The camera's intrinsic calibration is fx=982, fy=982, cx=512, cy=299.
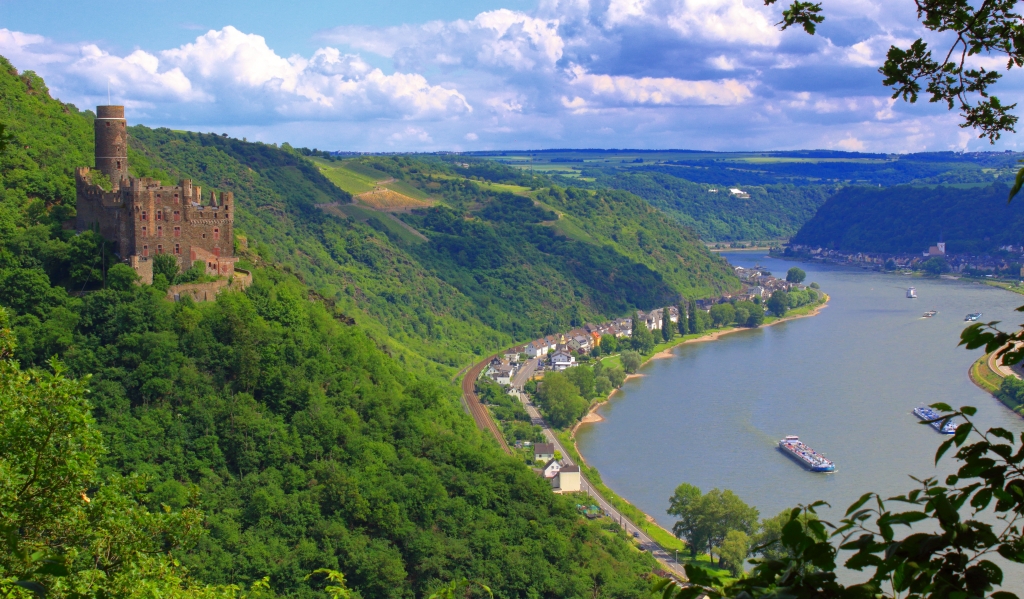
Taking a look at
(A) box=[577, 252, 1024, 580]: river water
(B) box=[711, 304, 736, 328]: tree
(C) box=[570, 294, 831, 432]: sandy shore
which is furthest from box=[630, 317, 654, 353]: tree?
(B) box=[711, 304, 736, 328]: tree

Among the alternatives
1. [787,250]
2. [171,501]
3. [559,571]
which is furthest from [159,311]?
[787,250]

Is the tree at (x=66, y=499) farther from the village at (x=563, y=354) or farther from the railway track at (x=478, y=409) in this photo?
the railway track at (x=478, y=409)

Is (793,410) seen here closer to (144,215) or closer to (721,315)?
(721,315)

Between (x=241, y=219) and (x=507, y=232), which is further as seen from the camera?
(x=507, y=232)

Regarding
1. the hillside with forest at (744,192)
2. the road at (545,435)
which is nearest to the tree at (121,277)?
the road at (545,435)

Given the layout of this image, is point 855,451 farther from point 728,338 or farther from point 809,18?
point 809,18

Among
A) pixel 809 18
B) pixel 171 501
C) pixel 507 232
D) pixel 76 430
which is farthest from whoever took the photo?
A: pixel 507 232
